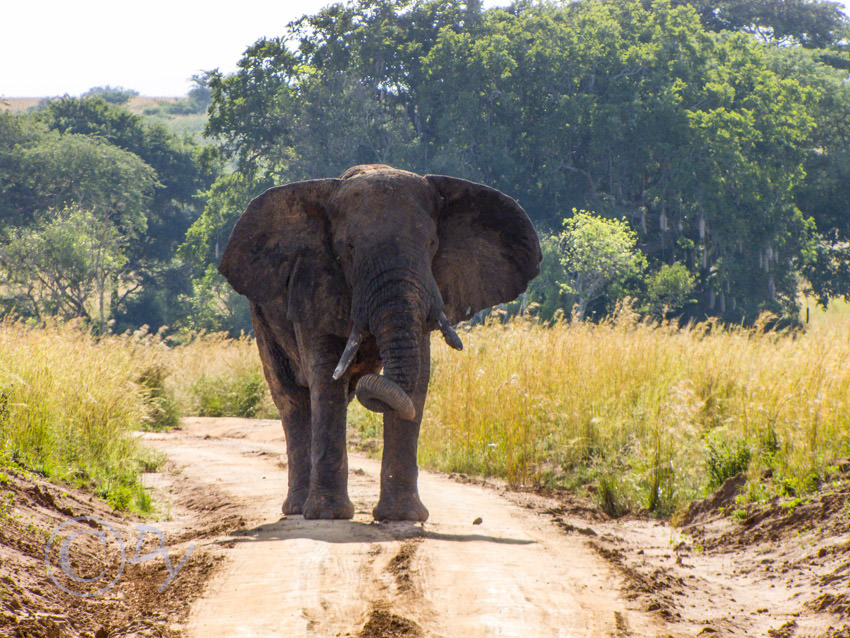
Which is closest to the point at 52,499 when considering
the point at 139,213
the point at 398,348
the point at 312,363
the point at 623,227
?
the point at 312,363

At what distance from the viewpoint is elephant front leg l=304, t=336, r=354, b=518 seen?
710 centimetres

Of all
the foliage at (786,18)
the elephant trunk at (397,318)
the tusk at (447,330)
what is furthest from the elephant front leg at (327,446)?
the foliage at (786,18)

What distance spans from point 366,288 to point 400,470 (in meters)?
1.27

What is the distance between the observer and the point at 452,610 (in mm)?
4781

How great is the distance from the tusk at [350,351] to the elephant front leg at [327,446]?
0.31 meters

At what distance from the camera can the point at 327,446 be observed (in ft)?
23.3

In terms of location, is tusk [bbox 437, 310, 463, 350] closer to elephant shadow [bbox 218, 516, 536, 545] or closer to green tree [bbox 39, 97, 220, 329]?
elephant shadow [bbox 218, 516, 536, 545]

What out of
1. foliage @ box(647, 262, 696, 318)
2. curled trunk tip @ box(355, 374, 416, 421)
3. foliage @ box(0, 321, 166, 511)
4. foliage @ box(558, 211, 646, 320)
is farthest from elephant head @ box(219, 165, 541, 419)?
foliage @ box(647, 262, 696, 318)

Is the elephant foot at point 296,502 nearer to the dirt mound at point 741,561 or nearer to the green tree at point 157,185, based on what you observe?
the dirt mound at point 741,561

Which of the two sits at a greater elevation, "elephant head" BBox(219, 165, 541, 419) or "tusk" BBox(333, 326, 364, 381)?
"elephant head" BBox(219, 165, 541, 419)

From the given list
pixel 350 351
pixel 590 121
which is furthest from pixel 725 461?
pixel 590 121

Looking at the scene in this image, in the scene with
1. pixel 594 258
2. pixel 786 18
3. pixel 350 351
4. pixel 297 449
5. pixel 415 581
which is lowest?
pixel 594 258

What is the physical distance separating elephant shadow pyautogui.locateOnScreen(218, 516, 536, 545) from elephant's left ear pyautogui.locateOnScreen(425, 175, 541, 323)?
169 cm

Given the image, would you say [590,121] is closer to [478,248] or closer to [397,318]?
[478,248]
